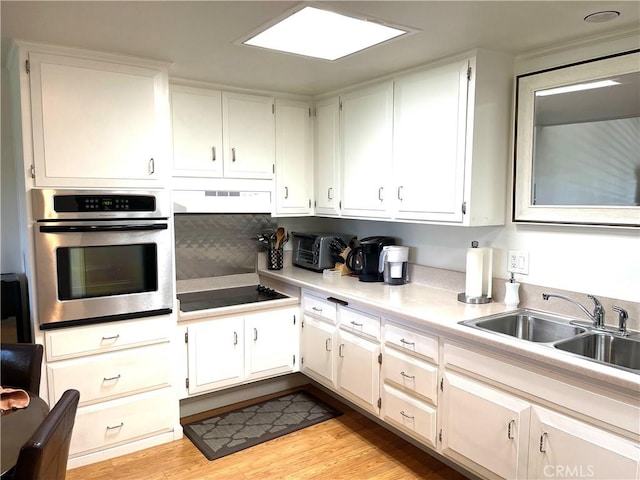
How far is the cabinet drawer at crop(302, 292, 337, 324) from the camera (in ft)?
9.93

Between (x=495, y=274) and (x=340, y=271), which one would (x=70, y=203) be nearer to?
(x=340, y=271)

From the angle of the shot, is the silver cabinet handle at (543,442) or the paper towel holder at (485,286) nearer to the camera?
the silver cabinet handle at (543,442)

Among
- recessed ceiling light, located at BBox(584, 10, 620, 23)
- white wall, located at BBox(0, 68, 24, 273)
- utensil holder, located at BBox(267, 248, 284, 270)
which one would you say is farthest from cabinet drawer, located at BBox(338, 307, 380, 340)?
white wall, located at BBox(0, 68, 24, 273)

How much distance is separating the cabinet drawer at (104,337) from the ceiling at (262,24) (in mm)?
1503

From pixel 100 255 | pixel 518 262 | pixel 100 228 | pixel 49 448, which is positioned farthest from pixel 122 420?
pixel 518 262

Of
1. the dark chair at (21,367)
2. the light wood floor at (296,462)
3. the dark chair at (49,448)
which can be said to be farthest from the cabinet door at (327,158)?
the dark chair at (49,448)

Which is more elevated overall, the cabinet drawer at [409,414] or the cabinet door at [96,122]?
the cabinet door at [96,122]

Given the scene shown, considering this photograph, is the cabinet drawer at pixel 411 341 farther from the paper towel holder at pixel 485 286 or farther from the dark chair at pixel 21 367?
the dark chair at pixel 21 367

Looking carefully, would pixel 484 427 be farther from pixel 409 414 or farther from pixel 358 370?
pixel 358 370

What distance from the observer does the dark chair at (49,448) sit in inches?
45.5

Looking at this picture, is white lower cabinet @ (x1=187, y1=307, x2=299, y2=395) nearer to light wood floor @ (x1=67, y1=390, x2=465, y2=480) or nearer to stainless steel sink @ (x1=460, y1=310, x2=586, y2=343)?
light wood floor @ (x1=67, y1=390, x2=465, y2=480)

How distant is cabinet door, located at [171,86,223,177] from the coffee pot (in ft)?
4.20

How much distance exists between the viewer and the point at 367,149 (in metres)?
3.08

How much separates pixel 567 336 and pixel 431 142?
123cm
